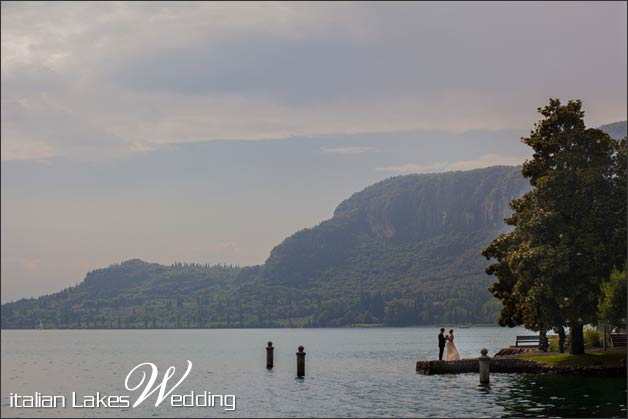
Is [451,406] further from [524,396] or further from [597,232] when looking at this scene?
[597,232]

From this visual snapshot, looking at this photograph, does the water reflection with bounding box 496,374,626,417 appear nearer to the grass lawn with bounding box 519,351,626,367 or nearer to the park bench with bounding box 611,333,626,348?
the grass lawn with bounding box 519,351,626,367

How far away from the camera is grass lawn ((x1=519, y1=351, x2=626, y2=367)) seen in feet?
188

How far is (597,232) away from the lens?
186 feet

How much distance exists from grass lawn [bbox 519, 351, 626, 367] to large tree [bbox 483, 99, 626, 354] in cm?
131

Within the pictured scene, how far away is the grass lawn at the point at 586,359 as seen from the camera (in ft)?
188

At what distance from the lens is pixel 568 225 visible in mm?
58500

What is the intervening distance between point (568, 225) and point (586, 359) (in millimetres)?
9518

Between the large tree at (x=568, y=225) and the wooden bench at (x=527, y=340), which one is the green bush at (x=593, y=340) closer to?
the wooden bench at (x=527, y=340)

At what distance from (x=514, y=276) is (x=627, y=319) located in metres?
14.4

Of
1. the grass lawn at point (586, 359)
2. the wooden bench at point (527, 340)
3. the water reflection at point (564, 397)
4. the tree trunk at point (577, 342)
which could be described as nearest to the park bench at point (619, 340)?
the grass lawn at point (586, 359)

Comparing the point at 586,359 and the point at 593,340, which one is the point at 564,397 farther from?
the point at 593,340

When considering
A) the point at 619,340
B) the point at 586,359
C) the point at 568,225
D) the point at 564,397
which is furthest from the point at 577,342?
the point at 564,397

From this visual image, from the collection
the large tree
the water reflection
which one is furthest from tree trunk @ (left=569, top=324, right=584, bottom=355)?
the water reflection

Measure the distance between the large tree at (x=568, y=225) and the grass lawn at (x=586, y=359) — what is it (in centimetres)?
131
